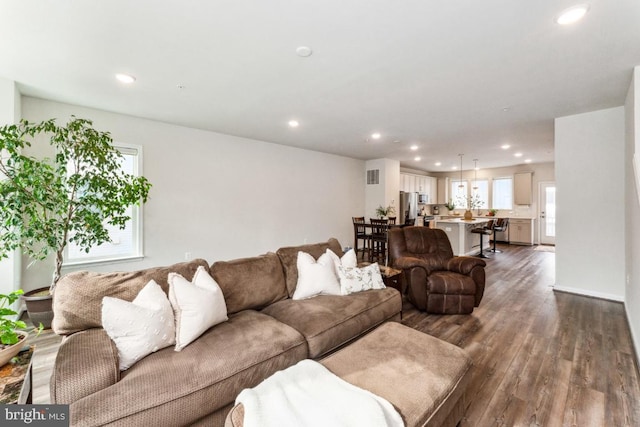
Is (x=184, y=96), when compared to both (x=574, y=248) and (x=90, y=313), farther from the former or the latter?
(x=574, y=248)

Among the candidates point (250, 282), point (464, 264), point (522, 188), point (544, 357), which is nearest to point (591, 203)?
point (464, 264)

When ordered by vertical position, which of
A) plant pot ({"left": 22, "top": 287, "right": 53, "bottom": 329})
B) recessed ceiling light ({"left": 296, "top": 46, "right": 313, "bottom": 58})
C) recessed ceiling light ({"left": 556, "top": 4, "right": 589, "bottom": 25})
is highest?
recessed ceiling light ({"left": 296, "top": 46, "right": 313, "bottom": 58})

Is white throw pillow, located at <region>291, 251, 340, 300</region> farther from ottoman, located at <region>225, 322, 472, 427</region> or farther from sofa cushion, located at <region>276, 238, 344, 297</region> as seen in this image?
ottoman, located at <region>225, 322, 472, 427</region>

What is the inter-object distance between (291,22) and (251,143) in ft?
12.1

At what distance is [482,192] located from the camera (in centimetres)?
973

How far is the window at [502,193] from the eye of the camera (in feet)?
29.9

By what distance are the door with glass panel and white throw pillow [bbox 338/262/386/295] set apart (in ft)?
27.6

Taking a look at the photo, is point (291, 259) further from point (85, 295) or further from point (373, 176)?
point (373, 176)

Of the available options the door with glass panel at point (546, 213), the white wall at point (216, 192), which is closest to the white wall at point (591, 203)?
A: the white wall at point (216, 192)

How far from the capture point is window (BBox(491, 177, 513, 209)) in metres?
9.10

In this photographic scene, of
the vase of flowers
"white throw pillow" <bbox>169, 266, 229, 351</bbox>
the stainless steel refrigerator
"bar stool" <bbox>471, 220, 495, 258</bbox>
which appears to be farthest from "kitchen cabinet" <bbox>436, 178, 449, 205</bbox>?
"white throw pillow" <bbox>169, 266, 229, 351</bbox>

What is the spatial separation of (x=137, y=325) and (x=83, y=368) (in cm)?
29

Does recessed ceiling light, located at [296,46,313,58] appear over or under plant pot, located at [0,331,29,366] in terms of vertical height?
over

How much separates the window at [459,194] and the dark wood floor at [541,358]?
649 centimetres
